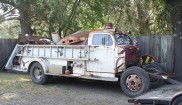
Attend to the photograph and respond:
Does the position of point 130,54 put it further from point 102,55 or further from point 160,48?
point 160,48

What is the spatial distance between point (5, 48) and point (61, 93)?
7652 mm

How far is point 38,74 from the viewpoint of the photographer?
1266cm

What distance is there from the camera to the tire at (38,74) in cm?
1240

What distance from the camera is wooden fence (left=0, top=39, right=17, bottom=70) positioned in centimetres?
1697

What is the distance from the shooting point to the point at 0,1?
639 inches

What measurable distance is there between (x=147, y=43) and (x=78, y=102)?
487 centimetres

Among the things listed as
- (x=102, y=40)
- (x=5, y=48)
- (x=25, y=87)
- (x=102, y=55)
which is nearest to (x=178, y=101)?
(x=102, y=55)

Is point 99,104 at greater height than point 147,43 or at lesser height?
lesser

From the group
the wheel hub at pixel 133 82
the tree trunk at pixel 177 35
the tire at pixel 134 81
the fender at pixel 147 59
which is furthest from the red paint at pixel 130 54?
the tree trunk at pixel 177 35

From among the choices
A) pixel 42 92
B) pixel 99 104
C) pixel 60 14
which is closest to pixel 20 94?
pixel 42 92

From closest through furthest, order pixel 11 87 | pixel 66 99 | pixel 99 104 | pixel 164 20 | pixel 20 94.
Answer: pixel 99 104
pixel 66 99
pixel 20 94
pixel 11 87
pixel 164 20

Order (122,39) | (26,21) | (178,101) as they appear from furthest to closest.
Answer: (26,21) < (122,39) < (178,101)

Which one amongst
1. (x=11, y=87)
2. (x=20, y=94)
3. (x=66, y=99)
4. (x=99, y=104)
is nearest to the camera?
(x=99, y=104)

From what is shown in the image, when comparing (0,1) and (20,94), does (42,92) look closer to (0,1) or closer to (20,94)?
(20,94)
